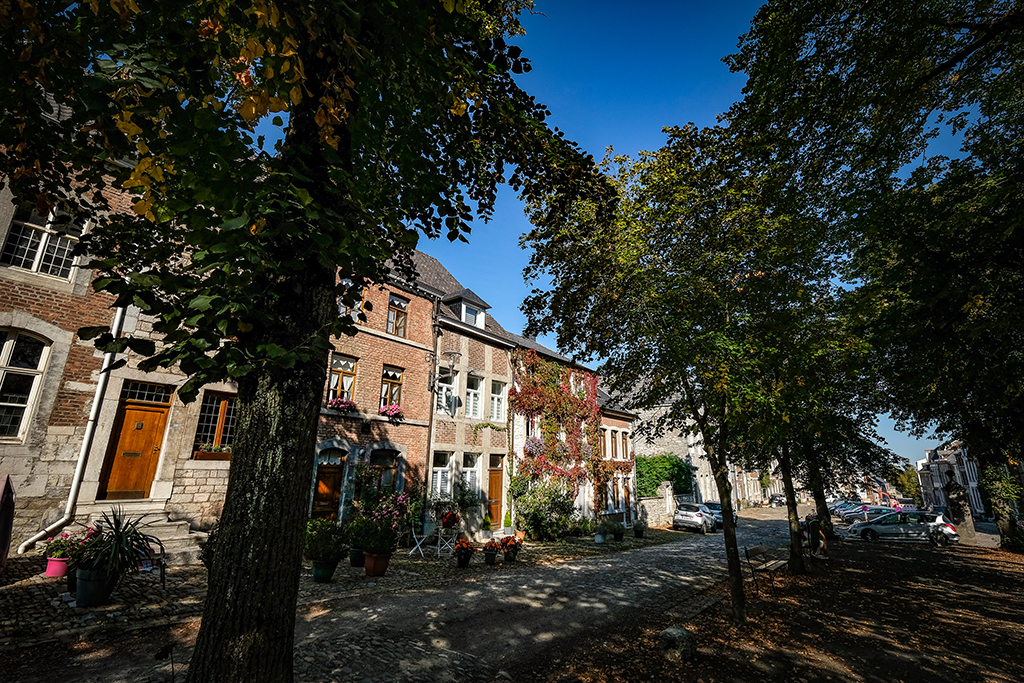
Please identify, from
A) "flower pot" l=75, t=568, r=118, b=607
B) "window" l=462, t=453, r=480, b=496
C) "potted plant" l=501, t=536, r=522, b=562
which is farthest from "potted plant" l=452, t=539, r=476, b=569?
"flower pot" l=75, t=568, r=118, b=607

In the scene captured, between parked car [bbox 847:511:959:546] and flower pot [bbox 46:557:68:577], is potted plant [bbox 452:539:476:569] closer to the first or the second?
flower pot [bbox 46:557:68:577]

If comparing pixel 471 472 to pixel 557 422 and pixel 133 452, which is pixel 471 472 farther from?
pixel 133 452

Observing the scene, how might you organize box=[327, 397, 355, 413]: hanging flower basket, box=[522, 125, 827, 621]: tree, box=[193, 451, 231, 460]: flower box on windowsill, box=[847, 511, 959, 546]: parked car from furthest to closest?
box=[847, 511, 959, 546]: parked car → box=[327, 397, 355, 413]: hanging flower basket → box=[193, 451, 231, 460]: flower box on windowsill → box=[522, 125, 827, 621]: tree

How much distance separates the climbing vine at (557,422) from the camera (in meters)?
18.8

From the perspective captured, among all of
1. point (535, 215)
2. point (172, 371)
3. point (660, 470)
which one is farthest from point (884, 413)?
point (172, 371)

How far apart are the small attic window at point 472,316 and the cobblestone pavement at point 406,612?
31.1 feet

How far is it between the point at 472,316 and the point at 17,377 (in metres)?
13.1

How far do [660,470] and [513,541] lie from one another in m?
18.3

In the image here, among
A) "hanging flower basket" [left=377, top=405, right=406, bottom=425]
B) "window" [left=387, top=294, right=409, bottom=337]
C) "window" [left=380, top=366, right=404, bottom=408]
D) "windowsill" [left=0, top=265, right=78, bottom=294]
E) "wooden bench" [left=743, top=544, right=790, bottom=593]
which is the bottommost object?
"wooden bench" [left=743, top=544, right=790, bottom=593]

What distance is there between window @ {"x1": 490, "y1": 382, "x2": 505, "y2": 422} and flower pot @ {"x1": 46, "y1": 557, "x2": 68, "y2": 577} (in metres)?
12.8

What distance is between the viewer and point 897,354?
30.8 ft

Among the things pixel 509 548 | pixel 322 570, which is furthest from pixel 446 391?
pixel 322 570

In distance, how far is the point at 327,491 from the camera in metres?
12.7

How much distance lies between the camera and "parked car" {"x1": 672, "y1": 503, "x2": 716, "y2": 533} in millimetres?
24188
